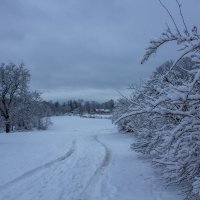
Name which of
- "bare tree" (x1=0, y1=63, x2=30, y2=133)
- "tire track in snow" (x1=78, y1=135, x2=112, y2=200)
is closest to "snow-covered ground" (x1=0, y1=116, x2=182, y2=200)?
"tire track in snow" (x1=78, y1=135, x2=112, y2=200)

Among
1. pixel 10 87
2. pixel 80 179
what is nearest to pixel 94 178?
pixel 80 179

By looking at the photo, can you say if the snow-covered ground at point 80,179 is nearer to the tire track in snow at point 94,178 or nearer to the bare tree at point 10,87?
the tire track in snow at point 94,178

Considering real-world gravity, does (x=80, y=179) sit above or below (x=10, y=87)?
below

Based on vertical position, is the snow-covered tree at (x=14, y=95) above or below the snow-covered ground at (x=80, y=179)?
above

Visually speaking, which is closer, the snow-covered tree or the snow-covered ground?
the snow-covered ground

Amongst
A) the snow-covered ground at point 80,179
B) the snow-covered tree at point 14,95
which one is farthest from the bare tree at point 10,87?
the snow-covered ground at point 80,179

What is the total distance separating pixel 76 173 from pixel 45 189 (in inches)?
110

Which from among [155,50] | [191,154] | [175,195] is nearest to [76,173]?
[175,195]

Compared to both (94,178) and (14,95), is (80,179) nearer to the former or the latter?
(94,178)

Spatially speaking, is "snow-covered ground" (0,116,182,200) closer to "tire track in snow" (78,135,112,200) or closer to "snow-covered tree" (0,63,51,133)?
"tire track in snow" (78,135,112,200)

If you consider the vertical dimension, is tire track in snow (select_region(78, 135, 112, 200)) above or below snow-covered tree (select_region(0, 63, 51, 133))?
below

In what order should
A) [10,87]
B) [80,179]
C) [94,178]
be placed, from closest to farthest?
[80,179], [94,178], [10,87]

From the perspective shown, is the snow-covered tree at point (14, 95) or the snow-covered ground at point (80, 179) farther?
the snow-covered tree at point (14, 95)

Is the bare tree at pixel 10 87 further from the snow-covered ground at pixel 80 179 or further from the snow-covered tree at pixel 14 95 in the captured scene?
the snow-covered ground at pixel 80 179
